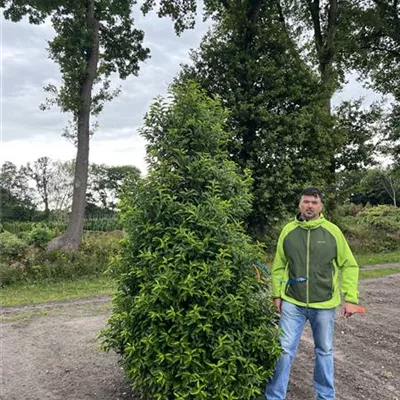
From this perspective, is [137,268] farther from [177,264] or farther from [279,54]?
[279,54]

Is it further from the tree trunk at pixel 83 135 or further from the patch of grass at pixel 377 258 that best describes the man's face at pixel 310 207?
the tree trunk at pixel 83 135

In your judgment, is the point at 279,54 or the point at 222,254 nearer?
the point at 222,254

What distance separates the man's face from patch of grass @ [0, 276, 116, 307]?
601 centimetres

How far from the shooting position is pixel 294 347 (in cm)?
357

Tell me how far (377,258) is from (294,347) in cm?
1256

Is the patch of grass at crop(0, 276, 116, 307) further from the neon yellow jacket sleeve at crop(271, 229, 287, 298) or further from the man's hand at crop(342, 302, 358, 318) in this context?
the man's hand at crop(342, 302, 358, 318)

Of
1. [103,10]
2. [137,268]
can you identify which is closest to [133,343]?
[137,268]

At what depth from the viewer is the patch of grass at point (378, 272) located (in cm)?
1123

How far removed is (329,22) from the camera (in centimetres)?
1925

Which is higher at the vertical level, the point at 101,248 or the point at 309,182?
the point at 309,182

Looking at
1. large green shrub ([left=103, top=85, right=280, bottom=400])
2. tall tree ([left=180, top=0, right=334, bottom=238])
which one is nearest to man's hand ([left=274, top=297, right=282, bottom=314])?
large green shrub ([left=103, top=85, right=280, bottom=400])

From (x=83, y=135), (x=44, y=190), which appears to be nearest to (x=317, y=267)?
(x=83, y=135)

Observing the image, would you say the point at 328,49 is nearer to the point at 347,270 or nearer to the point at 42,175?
the point at 347,270

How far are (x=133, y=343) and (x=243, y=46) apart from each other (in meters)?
12.5
